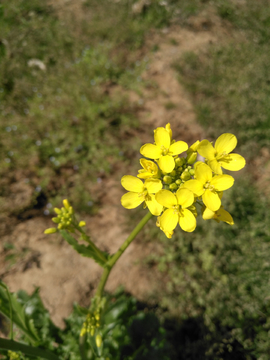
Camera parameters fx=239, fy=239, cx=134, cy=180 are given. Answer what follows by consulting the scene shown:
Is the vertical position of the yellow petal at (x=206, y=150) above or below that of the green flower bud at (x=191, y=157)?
above

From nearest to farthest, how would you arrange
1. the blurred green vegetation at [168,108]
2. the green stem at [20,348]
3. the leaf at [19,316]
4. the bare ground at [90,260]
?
the green stem at [20,348] → the leaf at [19,316] → the blurred green vegetation at [168,108] → the bare ground at [90,260]

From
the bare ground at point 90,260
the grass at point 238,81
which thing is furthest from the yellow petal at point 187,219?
the grass at point 238,81

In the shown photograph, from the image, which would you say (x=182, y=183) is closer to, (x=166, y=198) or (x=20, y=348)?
(x=166, y=198)

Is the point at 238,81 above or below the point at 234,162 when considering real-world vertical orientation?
below

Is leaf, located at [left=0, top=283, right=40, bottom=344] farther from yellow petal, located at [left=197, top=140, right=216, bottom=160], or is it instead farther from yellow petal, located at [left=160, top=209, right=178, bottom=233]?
yellow petal, located at [left=197, top=140, right=216, bottom=160]

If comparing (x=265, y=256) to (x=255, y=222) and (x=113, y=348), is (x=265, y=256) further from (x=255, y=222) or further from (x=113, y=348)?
(x=113, y=348)

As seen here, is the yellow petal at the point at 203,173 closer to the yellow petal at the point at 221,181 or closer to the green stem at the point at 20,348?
the yellow petal at the point at 221,181

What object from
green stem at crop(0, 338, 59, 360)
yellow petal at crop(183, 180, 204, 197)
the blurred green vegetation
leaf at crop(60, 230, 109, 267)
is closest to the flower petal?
yellow petal at crop(183, 180, 204, 197)

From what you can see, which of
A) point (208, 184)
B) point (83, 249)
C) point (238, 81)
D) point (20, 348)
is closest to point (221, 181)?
point (208, 184)
